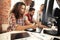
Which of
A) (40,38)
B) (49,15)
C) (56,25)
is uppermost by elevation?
(49,15)

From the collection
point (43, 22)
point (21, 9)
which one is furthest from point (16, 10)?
point (43, 22)

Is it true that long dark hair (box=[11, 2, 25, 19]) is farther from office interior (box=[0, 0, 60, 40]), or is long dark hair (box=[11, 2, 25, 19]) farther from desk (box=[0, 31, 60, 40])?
desk (box=[0, 31, 60, 40])

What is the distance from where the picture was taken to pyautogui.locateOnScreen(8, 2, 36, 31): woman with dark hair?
1.18 metres

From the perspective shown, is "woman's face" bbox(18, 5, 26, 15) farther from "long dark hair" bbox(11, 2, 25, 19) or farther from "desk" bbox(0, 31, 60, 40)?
"desk" bbox(0, 31, 60, 40)

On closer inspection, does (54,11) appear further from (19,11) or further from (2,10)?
(2,10)

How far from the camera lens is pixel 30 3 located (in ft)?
4.02

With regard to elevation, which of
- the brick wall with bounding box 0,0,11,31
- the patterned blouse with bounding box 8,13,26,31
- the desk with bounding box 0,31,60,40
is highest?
the brick wall with bounding box 0,0,11,31

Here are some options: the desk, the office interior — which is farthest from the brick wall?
the desk

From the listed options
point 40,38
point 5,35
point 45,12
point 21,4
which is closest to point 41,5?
point 45,12

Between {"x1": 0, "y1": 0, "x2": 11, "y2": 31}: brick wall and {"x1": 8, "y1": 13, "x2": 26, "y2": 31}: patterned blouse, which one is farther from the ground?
{"x1": 0, "y1": 0, "x2": 11, "y2": 31}: brick wall

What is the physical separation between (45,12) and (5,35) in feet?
1.45

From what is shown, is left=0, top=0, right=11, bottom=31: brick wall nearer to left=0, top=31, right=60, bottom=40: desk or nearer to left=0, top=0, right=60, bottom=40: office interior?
left=0, top=0, right=60, bottom=40: office interior

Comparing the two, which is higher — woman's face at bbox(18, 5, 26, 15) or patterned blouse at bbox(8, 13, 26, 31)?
woman's face at bbox(18, 5, 26, 15)

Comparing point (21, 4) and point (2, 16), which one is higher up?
point (21, 4)
